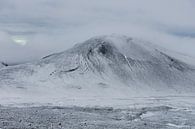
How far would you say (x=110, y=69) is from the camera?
10375 cm

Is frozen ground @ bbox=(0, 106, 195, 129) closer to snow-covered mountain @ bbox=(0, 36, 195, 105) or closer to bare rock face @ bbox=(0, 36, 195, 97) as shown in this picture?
snow-covered mountain @ bbox=(0, 36, 195, 105)

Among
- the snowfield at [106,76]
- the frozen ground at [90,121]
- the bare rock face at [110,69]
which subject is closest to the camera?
the frozen ground at [90,121]

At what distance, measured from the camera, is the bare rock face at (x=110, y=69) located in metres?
92.8

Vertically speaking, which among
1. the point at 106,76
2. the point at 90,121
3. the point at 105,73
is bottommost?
the point at 90,121

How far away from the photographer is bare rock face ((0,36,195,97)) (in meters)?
92.8

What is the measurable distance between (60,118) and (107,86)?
5334cm

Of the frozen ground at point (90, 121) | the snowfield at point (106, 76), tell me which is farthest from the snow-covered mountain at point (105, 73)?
the frozen ground at point (90, 121)

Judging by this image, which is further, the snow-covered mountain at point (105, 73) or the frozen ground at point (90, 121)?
the snow-covered mountain at point (105, 73)

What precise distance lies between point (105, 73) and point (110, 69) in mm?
2947

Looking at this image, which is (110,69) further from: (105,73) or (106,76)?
(106,76)

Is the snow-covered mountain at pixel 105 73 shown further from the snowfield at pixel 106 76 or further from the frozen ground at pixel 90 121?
the frozen ground at pixel 90 121

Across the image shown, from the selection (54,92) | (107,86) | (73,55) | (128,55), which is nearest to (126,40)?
(128,55)

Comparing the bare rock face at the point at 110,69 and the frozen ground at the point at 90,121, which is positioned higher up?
the bare rock face at the point at 110,69

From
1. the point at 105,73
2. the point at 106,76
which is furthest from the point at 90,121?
the point at 105,73
